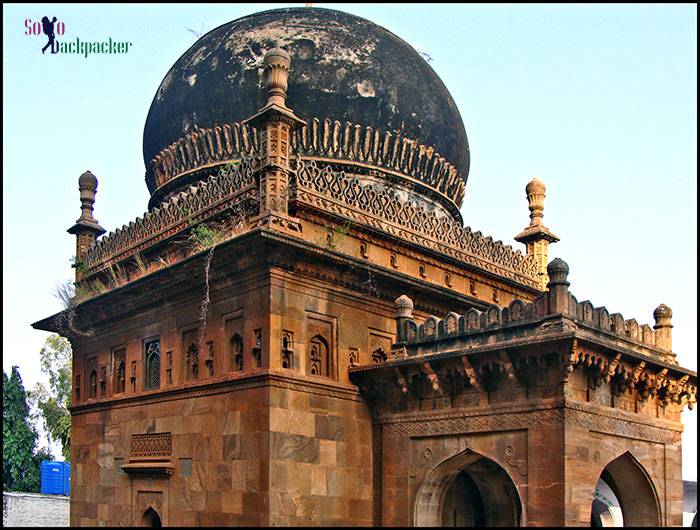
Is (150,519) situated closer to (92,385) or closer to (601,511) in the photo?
(92,385)

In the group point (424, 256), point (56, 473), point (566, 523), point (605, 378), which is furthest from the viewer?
point (56, 473)

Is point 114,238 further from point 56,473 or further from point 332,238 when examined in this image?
point 56,473

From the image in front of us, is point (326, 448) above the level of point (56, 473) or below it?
above

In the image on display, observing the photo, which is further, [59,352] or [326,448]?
[59,352]

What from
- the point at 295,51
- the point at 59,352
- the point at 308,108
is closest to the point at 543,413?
the point at 308,108

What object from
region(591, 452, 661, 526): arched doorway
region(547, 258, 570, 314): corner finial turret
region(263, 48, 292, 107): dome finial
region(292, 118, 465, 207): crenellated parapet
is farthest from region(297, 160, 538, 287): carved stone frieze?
region(591, 452, 661, 526): arched doorway

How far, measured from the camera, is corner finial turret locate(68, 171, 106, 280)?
1458cm

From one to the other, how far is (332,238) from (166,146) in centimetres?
394

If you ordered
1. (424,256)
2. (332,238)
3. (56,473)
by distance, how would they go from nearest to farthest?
1. (332,238)
2. (424,256)
3. (56,473)

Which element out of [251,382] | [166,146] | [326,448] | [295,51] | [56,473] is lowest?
[56,473]

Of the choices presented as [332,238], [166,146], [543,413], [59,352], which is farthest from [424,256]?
[59,352]

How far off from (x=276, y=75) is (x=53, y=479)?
19.1 metres

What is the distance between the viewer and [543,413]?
9625mm

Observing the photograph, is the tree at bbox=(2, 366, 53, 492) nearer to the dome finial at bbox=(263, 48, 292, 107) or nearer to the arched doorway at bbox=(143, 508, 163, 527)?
the arched doorway at bbox=(143, 508, 163, 527)
